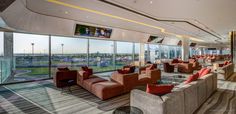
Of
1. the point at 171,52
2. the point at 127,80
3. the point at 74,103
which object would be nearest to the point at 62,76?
the point at 74,103

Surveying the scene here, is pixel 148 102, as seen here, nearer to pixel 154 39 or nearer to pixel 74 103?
pixel 74 103

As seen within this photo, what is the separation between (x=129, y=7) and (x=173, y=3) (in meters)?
1.44

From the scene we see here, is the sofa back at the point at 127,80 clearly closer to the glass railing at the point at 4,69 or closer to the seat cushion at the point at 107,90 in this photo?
the seat cushion at the point at 107,90

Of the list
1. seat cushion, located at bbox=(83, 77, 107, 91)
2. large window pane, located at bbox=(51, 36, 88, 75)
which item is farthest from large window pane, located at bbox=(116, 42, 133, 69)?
seat cushion, located at bbox=(83, 77, 107, 91)

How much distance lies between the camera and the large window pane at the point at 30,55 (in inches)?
304

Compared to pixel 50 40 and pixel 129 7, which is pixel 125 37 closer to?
pixel 50 40

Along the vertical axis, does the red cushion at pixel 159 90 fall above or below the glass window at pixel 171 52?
below

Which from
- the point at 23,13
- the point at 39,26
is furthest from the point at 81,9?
the point at 39,26

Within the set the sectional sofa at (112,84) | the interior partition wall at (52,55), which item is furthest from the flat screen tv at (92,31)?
the sectional sofa at (112,84)

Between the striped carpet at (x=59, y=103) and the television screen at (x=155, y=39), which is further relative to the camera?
the television screen at (x=155, y=39)

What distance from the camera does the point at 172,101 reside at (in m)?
2.58

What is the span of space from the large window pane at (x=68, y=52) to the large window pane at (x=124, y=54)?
3103 millimetres

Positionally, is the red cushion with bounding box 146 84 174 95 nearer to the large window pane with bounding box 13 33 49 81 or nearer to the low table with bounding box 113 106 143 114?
the low table with bounding box 113 106 143 114

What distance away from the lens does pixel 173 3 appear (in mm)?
4820
